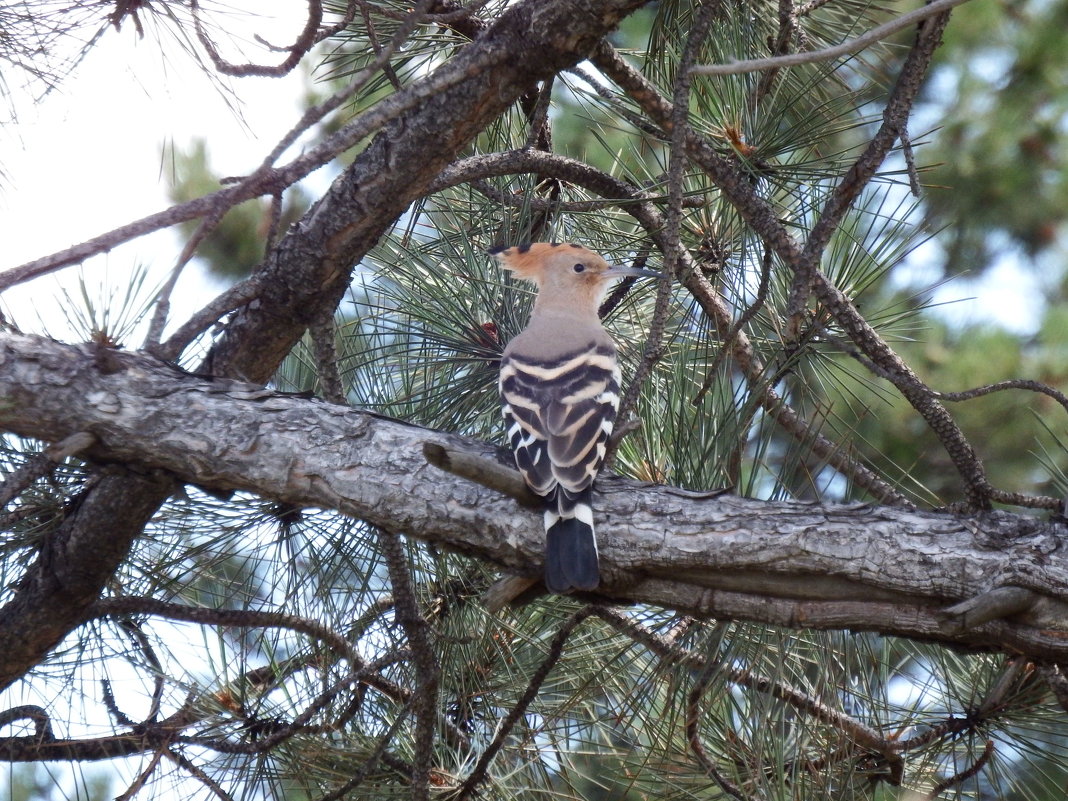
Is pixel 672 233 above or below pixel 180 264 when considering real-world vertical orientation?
above

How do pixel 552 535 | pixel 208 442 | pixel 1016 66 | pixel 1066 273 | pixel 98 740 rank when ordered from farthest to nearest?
pixel 1066 273, pixel 1016 66, pixel 98 740, pixel 208 442, pixel 552 535

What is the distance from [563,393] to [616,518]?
1.52 feet

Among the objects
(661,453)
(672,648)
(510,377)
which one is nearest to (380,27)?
(510,377)

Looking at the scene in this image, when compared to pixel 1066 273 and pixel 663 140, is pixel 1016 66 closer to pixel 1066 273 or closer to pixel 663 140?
pixel 1066 273

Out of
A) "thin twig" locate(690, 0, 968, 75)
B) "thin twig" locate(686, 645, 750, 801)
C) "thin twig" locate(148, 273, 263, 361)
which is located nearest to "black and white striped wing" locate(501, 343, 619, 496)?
"thin twig" locate(686, 645, 750, 801)

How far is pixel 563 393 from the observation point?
214 centimetres

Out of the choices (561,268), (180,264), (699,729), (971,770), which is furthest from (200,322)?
(971,770)

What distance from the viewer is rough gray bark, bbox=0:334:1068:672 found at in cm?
157

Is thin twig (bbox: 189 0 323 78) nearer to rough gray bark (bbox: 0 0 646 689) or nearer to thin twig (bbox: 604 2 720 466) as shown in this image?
rough gray bark (bbox: 0 0 646 689)

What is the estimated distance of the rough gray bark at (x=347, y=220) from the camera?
6.36 ft

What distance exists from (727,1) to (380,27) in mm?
827

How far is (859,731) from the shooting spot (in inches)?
77.9

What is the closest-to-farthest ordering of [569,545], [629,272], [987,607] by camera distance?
1. [987,607]
2. [569,545]
3. [629,272]

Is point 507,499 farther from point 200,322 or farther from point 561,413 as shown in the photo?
point 200,322
